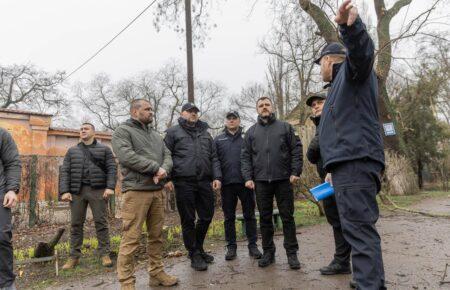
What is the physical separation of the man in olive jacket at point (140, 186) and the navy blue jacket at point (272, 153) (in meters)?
1.21

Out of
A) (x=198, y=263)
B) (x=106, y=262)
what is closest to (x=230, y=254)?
(x=198, y=263)

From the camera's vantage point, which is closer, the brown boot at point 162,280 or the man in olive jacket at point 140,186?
the man in olive jacket at point 140,186

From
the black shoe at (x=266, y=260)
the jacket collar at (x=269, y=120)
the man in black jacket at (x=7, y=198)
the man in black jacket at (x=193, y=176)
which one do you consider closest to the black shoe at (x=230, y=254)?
the man in black jacket at (x=193, y=176)

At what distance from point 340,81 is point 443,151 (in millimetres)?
22955

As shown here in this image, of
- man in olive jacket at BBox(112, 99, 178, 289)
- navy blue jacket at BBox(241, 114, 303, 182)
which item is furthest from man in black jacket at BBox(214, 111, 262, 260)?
man in olive jacket at BBox(112, 99, 178, 289)

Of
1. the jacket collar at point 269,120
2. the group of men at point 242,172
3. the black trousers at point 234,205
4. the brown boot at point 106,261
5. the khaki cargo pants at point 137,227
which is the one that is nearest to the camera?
the group of men at point 242,172

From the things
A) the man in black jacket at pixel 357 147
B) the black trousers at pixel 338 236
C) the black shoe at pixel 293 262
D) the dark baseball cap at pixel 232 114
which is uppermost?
the dark baseball cap at pixel 232 114

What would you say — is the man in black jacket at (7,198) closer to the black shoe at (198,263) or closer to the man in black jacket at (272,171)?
the black shoe at (198,263)

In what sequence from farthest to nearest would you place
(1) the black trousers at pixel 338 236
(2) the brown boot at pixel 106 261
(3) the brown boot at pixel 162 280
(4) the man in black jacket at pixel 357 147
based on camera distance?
(2) the brown boot at pixel 106 261 → (1) the black trousers at pixel 338 236 → (3) the brown boot at pixel 162 280 → (4) the man in black jacket at pixel 357 147

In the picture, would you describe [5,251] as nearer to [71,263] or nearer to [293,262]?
[71,263]

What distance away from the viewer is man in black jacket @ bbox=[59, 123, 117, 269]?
230 inches

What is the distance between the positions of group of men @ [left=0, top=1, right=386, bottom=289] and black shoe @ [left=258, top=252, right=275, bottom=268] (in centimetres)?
1

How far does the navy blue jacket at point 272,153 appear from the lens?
496 centimetres

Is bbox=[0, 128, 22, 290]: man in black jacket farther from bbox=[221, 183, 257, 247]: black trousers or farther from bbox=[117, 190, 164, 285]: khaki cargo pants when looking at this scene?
bbox=[221, 183, 257, 247]: black trousers
